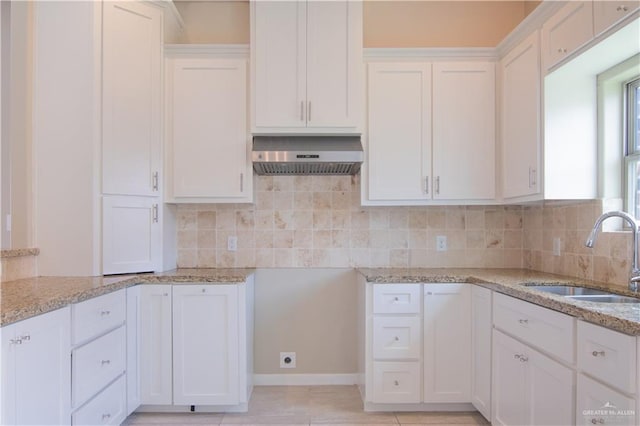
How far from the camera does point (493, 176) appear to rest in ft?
8.48

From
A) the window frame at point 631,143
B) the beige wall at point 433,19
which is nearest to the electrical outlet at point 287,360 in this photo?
the window frame at point 631,143

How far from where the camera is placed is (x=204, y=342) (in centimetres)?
230

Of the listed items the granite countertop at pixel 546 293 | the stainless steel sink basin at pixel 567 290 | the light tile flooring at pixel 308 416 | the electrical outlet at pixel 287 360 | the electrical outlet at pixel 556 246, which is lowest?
the light tile flooring at pixel 308 416

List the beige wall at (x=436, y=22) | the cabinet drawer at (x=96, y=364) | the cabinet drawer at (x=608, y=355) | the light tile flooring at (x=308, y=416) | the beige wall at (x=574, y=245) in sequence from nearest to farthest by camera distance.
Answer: the cabinet drawer at (x=608, y=355)
the cabinet drawer at (x=96, y=364)
the beige wall at (x=574, y=245)
the light tile flooring at (x=308, y=416)
the beige wall at (x=436, y=22)

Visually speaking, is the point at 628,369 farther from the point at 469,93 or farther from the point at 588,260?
the point at 469,93

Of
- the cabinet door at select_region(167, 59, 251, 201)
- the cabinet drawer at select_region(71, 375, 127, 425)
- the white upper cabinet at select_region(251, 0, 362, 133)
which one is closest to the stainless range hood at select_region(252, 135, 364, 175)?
the white upper cabinet at select_region(251, 0, 362, 133)

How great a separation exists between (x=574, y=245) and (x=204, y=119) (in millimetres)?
2417

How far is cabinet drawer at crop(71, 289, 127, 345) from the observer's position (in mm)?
1706

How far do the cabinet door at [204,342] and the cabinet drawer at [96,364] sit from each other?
310 millimetres

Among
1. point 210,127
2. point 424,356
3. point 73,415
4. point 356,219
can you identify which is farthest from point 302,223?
point 73,415

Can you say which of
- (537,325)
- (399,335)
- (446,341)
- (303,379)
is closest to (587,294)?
(537,325)

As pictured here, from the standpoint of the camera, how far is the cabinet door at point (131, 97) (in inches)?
90.3

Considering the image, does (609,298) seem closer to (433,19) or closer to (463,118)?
(463,118)

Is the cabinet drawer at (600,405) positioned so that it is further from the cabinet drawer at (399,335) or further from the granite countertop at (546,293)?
the cabinet drawer at (399,335)
